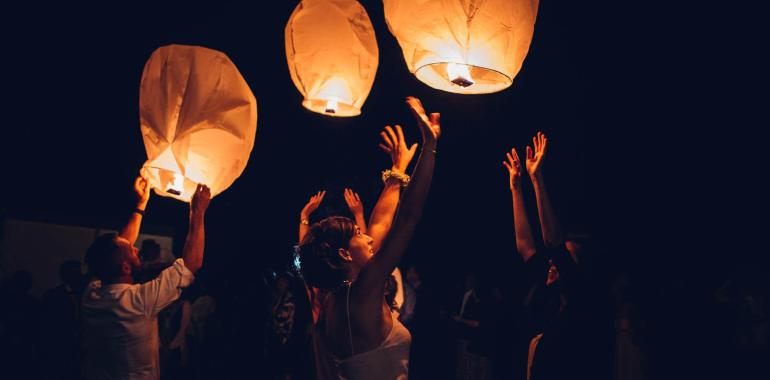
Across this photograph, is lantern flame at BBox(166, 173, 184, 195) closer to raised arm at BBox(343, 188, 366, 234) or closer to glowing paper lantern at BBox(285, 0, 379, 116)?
glowing paper lantern at BBox(285, 0, 379, 116)

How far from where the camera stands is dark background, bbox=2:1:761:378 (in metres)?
5.70

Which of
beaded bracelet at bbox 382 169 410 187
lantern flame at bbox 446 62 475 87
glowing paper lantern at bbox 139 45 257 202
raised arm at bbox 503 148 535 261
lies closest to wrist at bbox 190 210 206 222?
glowing paper lantern at bbox 139 45 257 202

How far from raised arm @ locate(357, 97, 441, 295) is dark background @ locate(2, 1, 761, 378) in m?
1.23

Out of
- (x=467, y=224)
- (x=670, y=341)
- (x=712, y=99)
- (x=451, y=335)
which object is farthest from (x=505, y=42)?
(x=467, y=224)

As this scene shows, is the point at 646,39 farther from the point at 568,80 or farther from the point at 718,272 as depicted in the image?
the point at 718,272

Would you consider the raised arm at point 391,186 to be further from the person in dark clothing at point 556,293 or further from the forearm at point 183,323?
the forearm at point 183,323

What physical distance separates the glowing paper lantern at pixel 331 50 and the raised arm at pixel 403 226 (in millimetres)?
649

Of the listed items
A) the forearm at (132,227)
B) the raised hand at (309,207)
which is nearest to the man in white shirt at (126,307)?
the forearm at (132,227)

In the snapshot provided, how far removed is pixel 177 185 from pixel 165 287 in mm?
443

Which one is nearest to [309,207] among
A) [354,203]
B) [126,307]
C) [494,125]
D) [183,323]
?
[354,203]

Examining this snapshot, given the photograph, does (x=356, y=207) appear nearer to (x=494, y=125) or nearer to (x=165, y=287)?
(x=165, y=287)

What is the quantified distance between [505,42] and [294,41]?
39.1 inches

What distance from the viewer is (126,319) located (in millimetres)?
2406

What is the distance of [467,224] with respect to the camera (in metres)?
11.4
